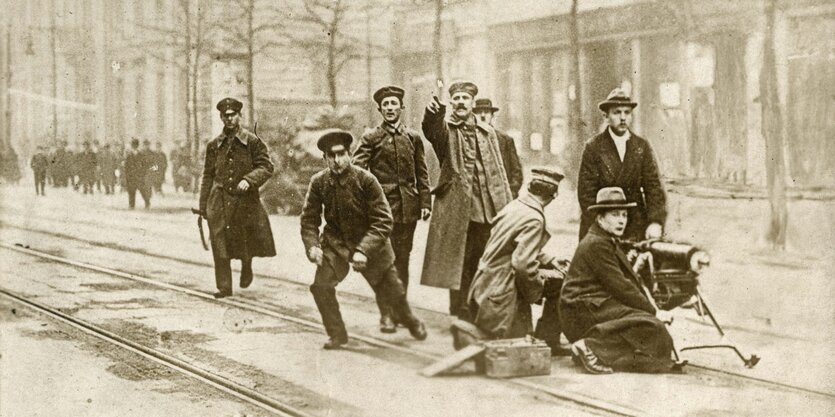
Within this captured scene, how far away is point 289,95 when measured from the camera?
495 centimetres

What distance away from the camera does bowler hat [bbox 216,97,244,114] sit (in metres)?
4.95

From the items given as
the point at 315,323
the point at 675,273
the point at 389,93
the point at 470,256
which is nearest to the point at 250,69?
the point at 389,93

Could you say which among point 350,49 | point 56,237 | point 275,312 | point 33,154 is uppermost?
point 350,49

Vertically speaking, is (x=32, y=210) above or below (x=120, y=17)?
below

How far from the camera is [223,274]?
524 cm

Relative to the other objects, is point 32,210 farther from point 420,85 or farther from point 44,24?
point 420,85

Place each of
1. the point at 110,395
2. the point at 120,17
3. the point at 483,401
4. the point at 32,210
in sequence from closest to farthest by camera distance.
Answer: the point at 483,401, the point at 110,395, the point at 120,17, the point at 32,210

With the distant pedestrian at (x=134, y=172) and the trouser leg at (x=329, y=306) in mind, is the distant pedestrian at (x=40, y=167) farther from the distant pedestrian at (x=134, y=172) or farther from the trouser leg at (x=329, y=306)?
the trouser leg at (x=329, y=306)

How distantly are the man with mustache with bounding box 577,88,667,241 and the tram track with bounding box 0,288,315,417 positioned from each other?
5.51 feet

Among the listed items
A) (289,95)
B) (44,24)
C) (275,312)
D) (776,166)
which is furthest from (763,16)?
(44,24)

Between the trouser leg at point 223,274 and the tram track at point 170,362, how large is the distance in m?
0.46

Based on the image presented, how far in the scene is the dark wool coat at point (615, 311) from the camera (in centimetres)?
457

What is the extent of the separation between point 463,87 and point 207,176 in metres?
1.44

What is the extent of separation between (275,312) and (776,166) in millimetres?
2529
